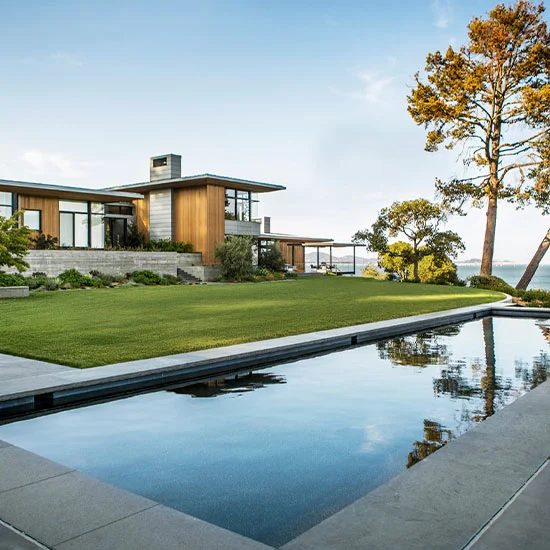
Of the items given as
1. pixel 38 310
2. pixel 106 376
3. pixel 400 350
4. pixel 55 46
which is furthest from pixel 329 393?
pixel 55 46

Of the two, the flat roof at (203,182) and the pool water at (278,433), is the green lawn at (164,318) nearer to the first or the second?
the pool water at (278,433)

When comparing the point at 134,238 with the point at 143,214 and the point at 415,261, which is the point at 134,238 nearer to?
the point at 143,214

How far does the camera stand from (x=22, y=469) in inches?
147

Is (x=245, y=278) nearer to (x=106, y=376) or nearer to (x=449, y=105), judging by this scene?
(x=449, y=105)

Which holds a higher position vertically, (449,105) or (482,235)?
(449,105)

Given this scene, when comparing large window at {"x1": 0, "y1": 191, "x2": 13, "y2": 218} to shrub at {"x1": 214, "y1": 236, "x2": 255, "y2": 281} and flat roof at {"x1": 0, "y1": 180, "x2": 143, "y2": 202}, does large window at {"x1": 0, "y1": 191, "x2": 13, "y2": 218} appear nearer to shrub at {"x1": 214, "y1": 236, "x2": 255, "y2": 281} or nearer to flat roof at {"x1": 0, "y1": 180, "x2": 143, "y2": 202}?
flat roof at {"x1": 0, "y1": 180, "x2": 143, "y2": 202}

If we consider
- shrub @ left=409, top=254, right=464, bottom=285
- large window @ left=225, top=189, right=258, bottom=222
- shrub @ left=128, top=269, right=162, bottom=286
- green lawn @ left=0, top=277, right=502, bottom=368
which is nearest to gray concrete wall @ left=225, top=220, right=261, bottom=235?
large window @ left=225, top=189, right=258, bottom=222

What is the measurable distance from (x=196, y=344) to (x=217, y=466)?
15.0 feet

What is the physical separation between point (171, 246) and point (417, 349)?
21904 millimetres

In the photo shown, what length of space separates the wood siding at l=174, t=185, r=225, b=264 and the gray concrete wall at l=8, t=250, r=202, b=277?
32.5 inches

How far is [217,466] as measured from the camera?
4.22 m

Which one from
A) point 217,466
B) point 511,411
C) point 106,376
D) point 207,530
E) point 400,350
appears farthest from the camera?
point 400,350

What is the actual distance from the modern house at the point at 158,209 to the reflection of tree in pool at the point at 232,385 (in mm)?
22044

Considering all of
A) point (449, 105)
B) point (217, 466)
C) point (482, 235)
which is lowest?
point (217, 466)
